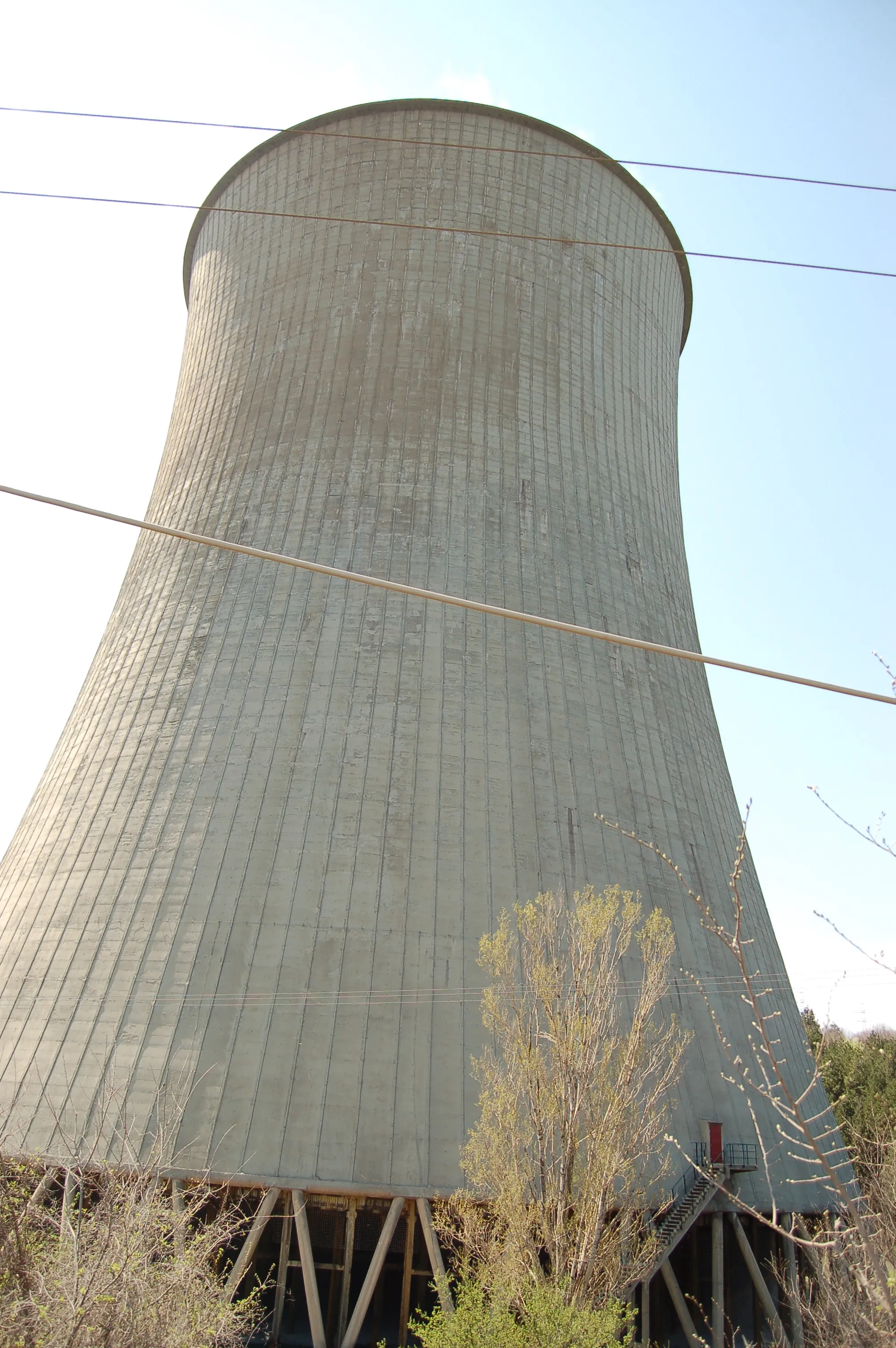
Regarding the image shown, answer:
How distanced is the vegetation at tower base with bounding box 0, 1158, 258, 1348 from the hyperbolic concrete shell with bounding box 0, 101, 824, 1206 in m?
1.38

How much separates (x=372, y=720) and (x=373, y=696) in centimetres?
28

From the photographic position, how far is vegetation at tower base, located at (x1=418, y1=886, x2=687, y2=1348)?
251 inches

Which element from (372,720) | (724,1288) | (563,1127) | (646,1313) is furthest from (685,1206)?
(372,720)

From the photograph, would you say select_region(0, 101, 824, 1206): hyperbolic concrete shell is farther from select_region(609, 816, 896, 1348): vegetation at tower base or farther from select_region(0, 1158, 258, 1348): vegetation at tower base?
select_region(0, 1158, 258, 1348): vegetation at tower base

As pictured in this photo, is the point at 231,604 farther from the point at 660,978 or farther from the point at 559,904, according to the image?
the point at 660,978

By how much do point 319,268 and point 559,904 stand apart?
9.22 m

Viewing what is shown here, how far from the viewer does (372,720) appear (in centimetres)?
1020

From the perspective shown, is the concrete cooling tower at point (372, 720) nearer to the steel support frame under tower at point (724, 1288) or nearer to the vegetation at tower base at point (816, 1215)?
the steel support frame under tower at point (724, 1288)

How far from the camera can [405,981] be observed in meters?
8.83

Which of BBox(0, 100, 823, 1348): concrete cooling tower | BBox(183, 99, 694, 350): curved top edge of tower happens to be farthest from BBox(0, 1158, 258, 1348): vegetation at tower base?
BBox(183, 99, 694, 350): curved top edge of tower

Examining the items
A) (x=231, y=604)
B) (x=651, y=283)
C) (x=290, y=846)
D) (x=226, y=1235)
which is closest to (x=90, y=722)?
(x=231, y=604)

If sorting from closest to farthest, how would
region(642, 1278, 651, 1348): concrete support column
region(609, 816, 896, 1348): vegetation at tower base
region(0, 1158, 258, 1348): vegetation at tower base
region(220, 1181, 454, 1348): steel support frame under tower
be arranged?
1. region(0, 1158, 258, 1348): vegetation at tower base
2. region(609, 816, 896, 1348): vegetation at tower base
3. region(220, 1181, 454, 1348): steel support frame under tower
4. region(642, 1278, 651, 1348): concrete support column

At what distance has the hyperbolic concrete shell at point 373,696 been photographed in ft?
28.2

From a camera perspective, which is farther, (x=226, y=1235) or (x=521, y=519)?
(x=521, y=519)
